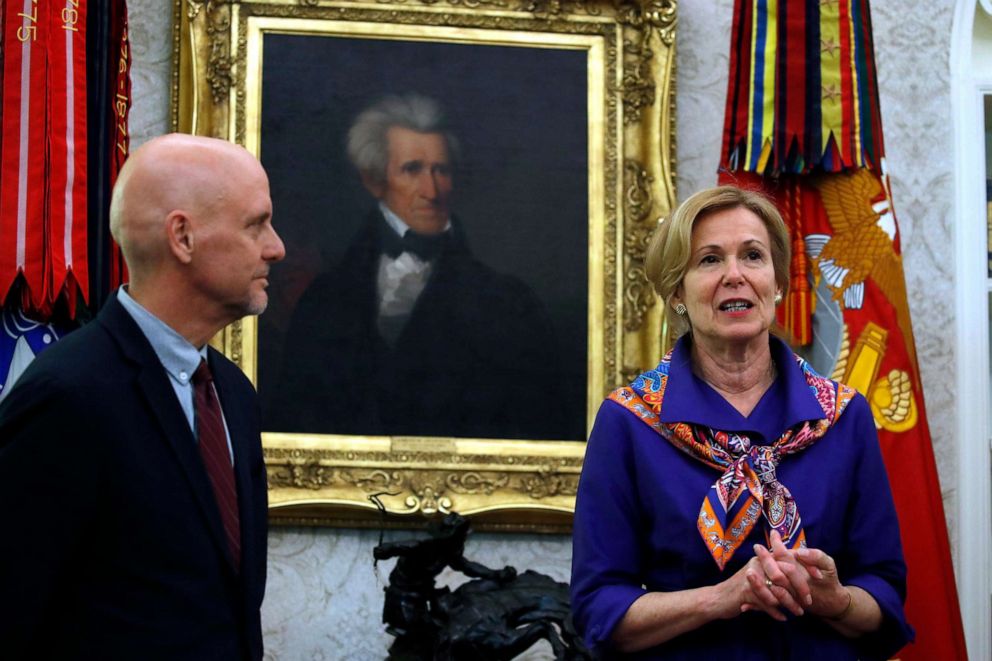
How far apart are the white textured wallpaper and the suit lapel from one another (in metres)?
2.46

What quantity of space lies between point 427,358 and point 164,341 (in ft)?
7.98

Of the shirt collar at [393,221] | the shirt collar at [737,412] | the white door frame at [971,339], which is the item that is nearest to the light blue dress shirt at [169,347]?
the shirt collar at [737,412]

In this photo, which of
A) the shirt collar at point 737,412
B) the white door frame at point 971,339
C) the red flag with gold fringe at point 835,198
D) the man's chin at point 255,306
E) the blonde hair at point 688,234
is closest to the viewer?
the man's chin at point 255,306

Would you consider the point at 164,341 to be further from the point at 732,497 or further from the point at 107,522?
the point at 732,497

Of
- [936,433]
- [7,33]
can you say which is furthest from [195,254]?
[936,433]

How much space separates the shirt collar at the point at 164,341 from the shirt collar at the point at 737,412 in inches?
34.2

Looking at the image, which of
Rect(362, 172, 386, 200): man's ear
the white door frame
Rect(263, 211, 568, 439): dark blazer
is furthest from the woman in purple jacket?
the white door frame

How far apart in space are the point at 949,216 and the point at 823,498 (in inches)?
110

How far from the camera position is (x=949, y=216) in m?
4.81

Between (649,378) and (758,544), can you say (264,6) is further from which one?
(758,544)

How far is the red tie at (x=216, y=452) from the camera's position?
2014mm

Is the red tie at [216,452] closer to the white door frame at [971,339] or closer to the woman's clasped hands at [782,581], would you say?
the woman's clasped hands at [782,581]

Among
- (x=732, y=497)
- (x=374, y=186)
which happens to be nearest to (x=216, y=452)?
(x=732, y=497)

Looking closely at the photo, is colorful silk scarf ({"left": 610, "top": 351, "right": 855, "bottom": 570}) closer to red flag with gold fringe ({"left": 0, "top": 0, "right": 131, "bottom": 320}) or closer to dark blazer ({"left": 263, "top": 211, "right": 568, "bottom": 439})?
dark blazer ({"left": 263, "top": 211, "right": 568, "bottom": 439})
